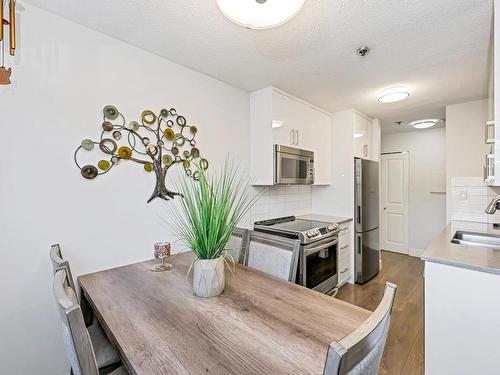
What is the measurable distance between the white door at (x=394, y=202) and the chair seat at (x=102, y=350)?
16.1 feet

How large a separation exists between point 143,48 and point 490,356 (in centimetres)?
288

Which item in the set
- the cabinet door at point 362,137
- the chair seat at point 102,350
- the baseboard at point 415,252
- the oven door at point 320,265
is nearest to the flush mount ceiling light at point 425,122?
the cabinet door at point 362,137

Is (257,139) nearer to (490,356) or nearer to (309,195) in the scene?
(309,195)

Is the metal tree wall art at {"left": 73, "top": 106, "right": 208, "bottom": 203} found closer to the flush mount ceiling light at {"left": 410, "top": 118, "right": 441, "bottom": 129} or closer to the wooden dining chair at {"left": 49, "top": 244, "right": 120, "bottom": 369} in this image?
the wooden dining chair at {"left": 49, "top": 244, "right": 120, "bottom": 369}

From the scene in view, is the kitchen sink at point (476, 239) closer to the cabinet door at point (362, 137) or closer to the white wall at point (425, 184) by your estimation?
the cabinet door at point (362, 137)

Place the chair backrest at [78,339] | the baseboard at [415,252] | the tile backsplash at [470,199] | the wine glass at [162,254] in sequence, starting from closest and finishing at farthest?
1. the chair backrest at [78,339]
2. the wine glass at [162,254]
3. the tile backsplash at [470,199]
4. the baseboard at [415,252]

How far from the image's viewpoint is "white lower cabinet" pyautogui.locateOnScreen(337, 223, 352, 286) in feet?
10.0

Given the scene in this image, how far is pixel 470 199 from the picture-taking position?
9.00 ft

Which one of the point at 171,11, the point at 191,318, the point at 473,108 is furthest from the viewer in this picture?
the point at 473,108

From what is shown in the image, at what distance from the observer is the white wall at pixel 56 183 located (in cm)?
134

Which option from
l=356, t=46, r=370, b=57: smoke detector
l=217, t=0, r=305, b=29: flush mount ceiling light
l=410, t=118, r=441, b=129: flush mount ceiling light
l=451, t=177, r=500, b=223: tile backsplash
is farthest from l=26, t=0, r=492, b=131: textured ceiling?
l=410, t=118, r=441, b=129: flush mount ceiling light

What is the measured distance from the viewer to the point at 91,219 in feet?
5.28

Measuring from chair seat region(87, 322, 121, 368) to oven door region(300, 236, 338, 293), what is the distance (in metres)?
1.56

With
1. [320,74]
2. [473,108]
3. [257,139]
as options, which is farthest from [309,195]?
[473,108]
